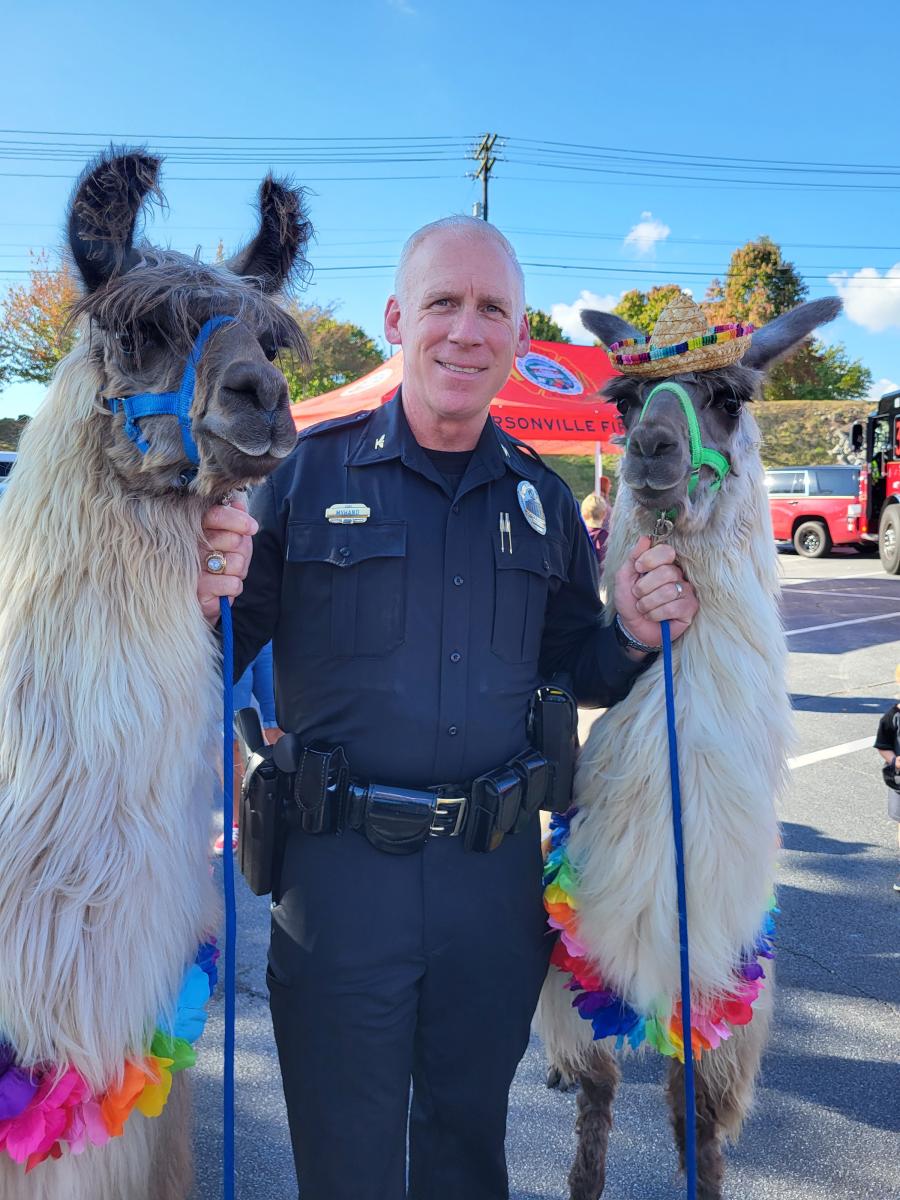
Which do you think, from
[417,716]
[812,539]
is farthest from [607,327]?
[812,539]

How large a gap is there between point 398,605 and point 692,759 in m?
0.67

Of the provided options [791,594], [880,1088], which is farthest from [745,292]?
[880,1088]

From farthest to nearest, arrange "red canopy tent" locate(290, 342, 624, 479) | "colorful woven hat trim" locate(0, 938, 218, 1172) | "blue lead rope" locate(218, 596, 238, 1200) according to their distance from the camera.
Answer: "red canopy tent" locate(290, 342, 624, 479), "blue lead rope" locate(218, 596, 238, 1200), "colorful woven hat trim" locate(0, 938, 218, 1172)

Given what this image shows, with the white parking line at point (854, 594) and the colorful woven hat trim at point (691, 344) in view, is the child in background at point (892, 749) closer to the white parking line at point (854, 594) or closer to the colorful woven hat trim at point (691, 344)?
the colorful woven hat trim at point (691, 344)

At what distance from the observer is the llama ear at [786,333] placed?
2.02 m

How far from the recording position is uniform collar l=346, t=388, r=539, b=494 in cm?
174

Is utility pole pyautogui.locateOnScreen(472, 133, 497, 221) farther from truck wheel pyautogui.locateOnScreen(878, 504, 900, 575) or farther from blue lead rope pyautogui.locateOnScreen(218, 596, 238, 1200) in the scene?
blue lead rope pyautogui.locateOnScreen(218, 596, 238, 1200)

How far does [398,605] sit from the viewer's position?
A: 65.6 inches

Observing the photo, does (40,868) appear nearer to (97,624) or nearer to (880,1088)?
(97,624)

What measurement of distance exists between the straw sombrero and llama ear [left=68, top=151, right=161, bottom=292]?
1.06 meters

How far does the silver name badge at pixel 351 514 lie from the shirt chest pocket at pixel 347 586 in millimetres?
13

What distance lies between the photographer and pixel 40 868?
125 centimetres

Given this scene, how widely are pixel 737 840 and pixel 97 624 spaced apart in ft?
4.20

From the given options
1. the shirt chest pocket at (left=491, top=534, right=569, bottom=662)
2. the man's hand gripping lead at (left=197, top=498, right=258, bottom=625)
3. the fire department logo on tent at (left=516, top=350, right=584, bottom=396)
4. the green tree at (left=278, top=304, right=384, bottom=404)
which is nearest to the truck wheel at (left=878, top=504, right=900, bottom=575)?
the fire department logo on tent at (left=516, top=350, right=584, bottom=396)
